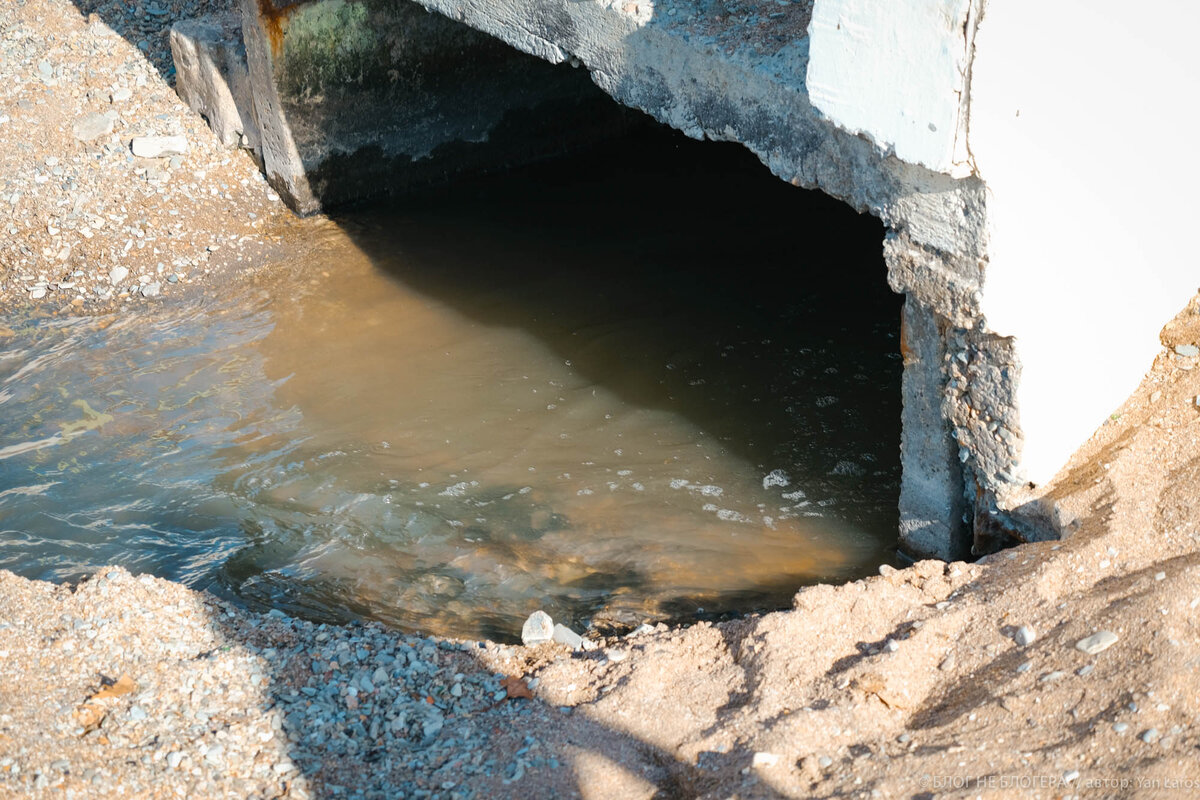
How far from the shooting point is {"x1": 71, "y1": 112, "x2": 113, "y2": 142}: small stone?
6496 millimetres

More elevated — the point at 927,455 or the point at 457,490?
the point at 927,455

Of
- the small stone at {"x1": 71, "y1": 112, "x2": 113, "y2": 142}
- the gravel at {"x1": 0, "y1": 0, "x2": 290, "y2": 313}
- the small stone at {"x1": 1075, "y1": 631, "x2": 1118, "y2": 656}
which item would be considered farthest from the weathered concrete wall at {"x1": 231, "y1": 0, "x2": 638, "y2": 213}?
the small stone at {"x1": 1075, "y1": 631, "x2": 1118, "y2": 656}

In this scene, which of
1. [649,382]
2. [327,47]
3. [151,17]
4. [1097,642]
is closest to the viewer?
[1097,642]

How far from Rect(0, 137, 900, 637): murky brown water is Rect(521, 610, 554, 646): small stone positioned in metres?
0.24

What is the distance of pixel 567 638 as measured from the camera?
3307 mm

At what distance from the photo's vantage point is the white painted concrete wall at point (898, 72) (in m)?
2.47

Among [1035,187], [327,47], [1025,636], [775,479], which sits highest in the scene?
[327,47]

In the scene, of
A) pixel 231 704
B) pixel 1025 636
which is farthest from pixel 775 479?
pixel 231 704

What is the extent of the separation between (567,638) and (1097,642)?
5.18 ft

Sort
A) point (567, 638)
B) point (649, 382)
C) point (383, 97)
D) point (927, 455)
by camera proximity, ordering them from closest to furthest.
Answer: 1. point (567, 638)
2. point (927, 455)
3. point (649, 382)
4. point (383, 97)

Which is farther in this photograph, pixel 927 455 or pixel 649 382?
pixel 649 382

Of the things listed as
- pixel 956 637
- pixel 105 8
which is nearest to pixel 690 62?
pixel 956 637

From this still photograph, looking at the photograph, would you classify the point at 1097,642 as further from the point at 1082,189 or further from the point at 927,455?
the point at 1082,189

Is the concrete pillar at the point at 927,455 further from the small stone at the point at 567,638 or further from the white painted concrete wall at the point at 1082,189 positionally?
the small stone at the point at 567,638
